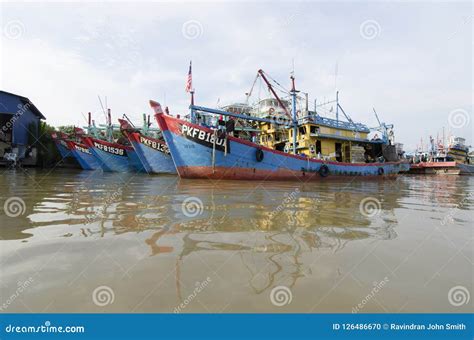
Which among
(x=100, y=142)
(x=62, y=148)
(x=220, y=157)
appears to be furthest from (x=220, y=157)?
(x=62, y=148)

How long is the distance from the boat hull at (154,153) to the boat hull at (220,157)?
18.9ft

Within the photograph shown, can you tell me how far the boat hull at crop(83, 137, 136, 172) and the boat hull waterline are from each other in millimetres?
10498

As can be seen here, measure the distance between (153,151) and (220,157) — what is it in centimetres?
875

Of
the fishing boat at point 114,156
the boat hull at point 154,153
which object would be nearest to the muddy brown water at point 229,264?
the boat hull at point 154,153

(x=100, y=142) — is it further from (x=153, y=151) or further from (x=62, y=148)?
(x=62, y=148)

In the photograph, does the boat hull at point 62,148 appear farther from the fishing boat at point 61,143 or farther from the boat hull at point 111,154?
the boat hull at point 111,154

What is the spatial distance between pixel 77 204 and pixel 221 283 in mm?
4907

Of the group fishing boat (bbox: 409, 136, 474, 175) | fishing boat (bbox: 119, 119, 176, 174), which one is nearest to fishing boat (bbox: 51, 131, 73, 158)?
fishing boat (bbox: 119, 119, 176, 174)

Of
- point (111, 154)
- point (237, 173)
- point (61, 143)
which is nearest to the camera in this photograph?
point (237, 173)

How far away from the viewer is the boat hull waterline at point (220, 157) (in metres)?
13.6

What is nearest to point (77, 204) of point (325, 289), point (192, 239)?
point (192, 239)

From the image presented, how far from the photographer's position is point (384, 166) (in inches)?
848

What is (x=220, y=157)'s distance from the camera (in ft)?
45.0

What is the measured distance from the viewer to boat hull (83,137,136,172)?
23047mm
